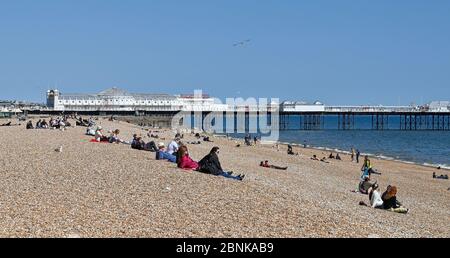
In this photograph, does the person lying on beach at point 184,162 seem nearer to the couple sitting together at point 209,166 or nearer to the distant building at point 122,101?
the couple sitting together at point 209,166

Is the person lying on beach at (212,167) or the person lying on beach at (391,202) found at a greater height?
the person lying on beach at (212,167)

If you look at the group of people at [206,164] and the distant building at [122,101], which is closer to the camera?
the group of people at [206,164]

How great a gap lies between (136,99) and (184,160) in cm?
9709

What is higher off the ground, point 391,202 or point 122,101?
point 122,101

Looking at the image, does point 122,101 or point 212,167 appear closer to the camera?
point 212,167

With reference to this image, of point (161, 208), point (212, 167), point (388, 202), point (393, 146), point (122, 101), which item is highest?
point (122, 101)

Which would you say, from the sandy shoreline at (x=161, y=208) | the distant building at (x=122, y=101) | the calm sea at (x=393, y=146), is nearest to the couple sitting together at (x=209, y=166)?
the sandy shoreline at (x=161, y=208)

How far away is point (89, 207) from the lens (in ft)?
25.0

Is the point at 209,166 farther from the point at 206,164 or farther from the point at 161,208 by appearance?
the point at 161,208

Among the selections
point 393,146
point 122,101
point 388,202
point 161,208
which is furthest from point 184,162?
point 122,101

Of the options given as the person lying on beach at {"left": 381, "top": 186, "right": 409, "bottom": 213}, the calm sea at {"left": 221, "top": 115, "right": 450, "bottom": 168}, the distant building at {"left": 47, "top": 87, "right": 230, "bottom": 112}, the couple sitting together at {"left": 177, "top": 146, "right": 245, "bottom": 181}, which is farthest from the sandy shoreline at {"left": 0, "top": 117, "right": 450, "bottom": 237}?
the distant building at {"left": 47, "top": 87, "right": 230, "bottom": 112}

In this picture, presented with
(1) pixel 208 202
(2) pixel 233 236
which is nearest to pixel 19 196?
(1) pixel 208 202
